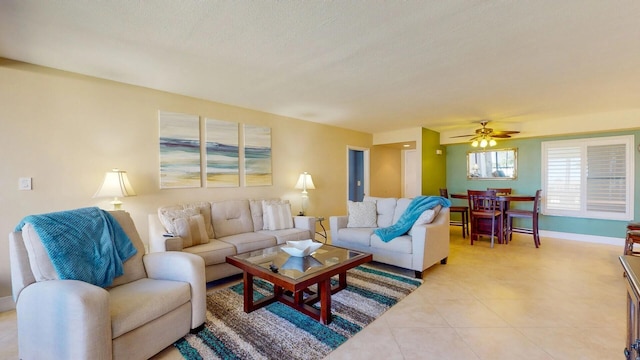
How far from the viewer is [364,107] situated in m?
4.15

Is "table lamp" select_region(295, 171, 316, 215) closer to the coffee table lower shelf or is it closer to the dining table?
the coffee table lower shelf

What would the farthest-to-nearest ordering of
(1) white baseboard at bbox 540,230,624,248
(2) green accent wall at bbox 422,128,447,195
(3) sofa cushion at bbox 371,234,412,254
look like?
(2) green accent wall at bbox 422,128,447,195, (1) white baseboard at bbox 540,230,624,248, (3) sofa cushion at bbox 371,234,412,254

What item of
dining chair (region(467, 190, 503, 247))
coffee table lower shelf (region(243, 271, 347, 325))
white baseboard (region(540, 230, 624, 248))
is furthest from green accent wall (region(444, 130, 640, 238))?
coffee table lower shelf (region(243, 271, 347, 325))

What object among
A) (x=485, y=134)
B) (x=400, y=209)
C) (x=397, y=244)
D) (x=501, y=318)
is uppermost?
(x=485, y=134)

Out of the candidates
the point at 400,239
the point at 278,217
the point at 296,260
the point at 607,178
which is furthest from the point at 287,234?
the point at 607,178

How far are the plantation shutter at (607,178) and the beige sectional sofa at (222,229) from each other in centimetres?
528

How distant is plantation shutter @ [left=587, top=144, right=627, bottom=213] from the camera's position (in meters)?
4.67

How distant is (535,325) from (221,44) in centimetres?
342

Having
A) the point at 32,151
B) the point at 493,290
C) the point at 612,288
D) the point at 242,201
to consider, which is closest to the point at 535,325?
the point at 493,290

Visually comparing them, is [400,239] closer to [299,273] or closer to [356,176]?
[299,273]

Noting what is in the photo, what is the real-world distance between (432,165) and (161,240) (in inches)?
216

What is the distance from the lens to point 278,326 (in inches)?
82.7

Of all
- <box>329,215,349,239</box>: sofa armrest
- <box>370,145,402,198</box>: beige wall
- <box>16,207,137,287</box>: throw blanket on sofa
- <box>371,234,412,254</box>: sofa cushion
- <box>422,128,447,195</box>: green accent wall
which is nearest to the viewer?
<box>16,207,137,287</box>: throw blanket on sofa

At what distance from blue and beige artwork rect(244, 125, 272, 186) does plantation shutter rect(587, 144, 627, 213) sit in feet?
19.3
